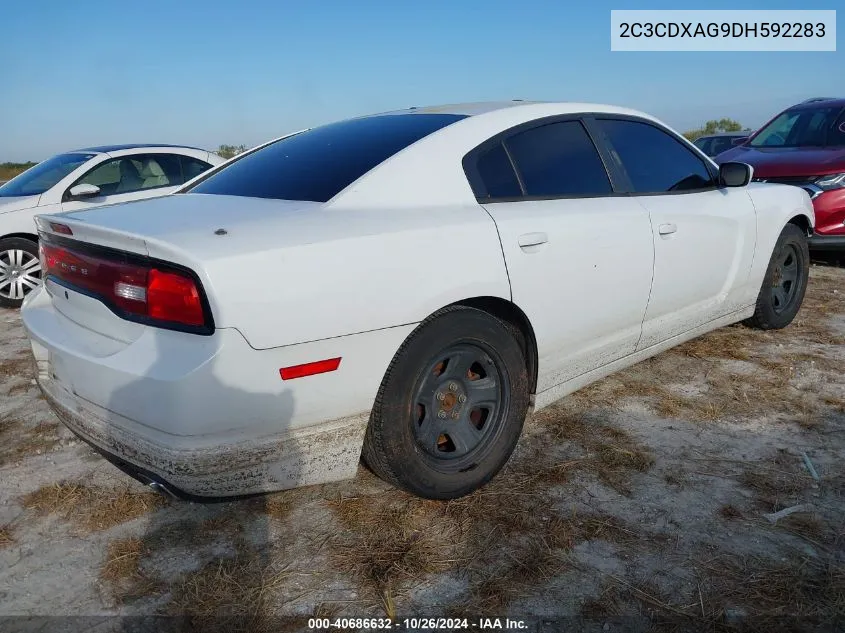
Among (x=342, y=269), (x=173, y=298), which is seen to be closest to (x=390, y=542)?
(x=342, y=269)

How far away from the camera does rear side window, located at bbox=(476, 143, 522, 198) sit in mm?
2688

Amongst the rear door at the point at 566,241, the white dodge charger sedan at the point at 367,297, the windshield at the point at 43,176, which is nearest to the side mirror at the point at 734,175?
the white dodge charger sedan at the point at 367,297

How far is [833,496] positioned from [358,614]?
186cm

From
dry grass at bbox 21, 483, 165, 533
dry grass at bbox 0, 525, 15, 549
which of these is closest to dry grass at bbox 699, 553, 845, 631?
dry grass at bbox 21, 483, 165, 533

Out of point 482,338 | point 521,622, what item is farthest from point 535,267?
point 521,622

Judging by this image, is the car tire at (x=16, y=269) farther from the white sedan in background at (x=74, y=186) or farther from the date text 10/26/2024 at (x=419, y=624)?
the date text 10/26/2024 at (x=419, y=624)

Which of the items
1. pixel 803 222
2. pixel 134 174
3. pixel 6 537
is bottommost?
pixel 6 537

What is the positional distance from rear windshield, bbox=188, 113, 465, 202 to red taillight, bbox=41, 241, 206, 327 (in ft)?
2.20

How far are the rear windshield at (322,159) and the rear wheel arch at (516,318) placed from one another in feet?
2.17

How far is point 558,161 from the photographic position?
3020 mm

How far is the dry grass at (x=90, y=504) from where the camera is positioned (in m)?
2.54

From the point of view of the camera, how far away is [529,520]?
245cm

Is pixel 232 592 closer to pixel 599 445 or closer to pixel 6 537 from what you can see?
pixel 6 537

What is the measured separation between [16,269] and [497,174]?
17.7 feet
